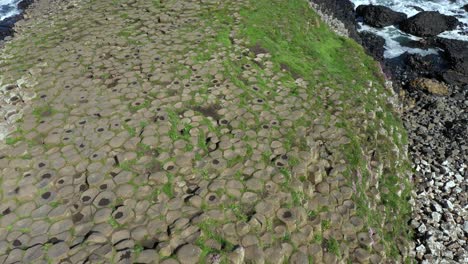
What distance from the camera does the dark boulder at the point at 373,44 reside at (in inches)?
1002

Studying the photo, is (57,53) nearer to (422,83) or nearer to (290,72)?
(290,72)

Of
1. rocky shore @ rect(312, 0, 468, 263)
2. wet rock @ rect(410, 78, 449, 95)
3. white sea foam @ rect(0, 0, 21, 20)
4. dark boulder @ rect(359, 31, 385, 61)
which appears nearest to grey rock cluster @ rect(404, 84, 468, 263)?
rocky shore @ rect(312, 0, 468, 263)

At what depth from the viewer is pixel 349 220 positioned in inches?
462

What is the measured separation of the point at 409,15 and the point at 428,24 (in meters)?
2.84

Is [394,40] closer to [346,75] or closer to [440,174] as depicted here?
[346,75]

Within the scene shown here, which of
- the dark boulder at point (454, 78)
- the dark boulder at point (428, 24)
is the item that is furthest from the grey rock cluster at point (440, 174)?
the dark boulder at point (428, 24)

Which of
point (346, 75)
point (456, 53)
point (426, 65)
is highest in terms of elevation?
point (346, 75)

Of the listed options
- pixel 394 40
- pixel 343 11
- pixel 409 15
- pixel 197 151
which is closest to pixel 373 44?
pixel 394 40

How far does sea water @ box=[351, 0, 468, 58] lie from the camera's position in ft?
88.3

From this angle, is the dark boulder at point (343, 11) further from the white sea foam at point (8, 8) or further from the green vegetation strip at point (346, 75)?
the white sea foam at point (8, 8)

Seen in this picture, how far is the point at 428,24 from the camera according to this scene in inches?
1126

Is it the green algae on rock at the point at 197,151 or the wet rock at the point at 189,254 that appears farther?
the green algae on rock at the point at 197,151

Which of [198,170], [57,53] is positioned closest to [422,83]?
[198,170]

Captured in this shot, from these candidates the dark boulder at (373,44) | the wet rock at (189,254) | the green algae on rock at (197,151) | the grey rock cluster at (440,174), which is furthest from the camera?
the dark boulder at (373,44)
